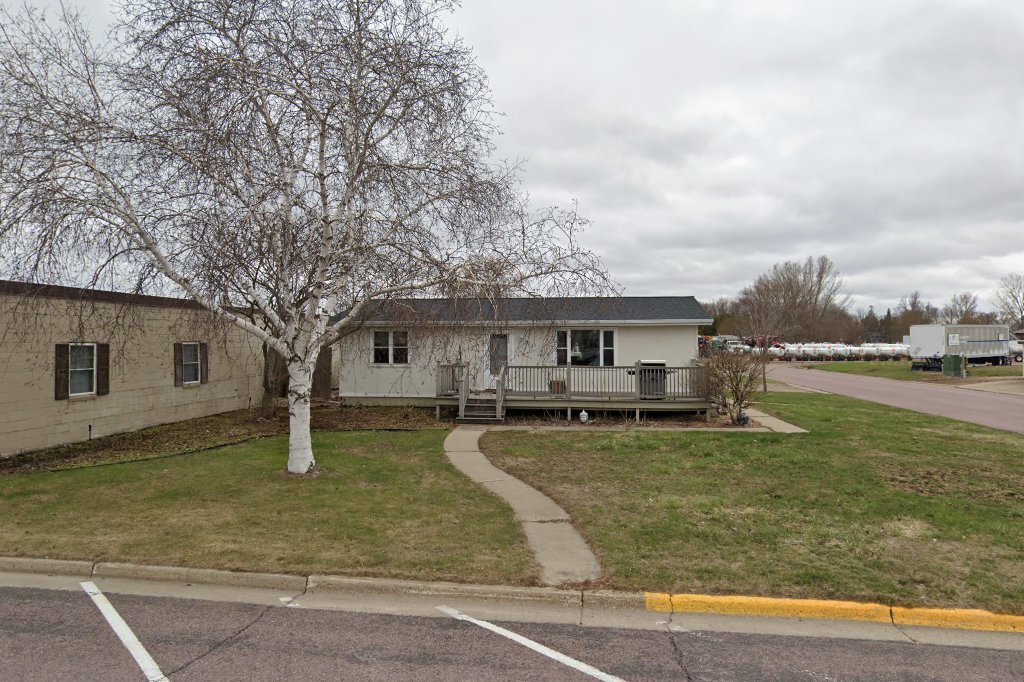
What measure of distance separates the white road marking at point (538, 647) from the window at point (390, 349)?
1468 cm

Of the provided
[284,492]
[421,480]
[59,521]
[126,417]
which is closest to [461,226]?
[421,480]

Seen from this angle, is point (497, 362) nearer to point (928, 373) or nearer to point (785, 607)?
point (785, 607)

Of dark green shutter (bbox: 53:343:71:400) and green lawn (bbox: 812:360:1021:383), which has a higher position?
dark green shutter (bbox: 53:343:71:400)

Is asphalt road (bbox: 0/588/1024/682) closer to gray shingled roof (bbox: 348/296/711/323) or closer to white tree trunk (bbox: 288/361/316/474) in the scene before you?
white tree trunk (bbox: 288/361/316/474)

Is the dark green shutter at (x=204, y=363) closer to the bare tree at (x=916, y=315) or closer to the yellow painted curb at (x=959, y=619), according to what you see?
the yellow painted curb at (x=959, y=619)

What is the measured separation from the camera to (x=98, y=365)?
1434 centimetres

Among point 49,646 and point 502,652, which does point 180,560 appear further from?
point 502,652

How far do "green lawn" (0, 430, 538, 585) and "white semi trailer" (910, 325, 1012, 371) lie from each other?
140 ft

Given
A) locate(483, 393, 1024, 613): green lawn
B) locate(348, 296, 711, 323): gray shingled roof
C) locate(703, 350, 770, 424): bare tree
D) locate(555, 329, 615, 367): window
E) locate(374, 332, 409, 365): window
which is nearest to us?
locate(483, 393, 1024, 613): green lawn

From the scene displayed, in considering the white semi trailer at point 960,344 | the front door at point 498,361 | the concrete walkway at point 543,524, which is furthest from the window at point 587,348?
the white semi trailer at point 960,344

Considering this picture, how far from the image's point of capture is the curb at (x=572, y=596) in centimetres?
479

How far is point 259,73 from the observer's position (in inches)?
331

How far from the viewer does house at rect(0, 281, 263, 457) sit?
1176cm

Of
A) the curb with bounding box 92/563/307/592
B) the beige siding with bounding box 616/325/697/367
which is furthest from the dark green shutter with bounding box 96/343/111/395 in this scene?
the beige siding with bounding box 616/325/697/367
